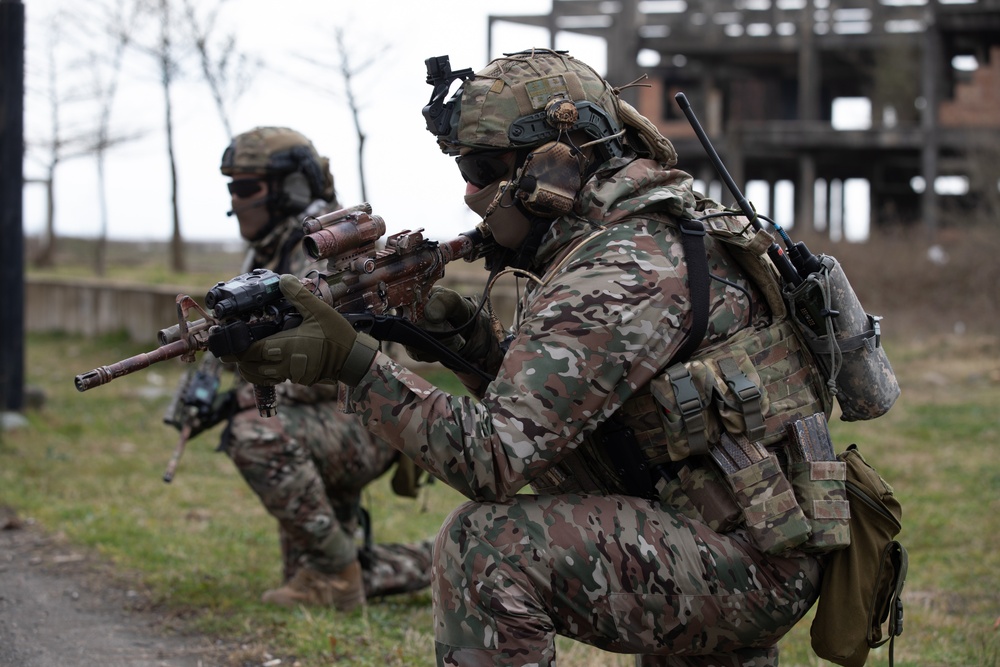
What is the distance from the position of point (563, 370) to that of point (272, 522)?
4633mm

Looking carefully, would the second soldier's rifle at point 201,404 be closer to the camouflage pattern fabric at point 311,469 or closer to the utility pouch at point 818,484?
the camouflage pattern fabric at point 311,469

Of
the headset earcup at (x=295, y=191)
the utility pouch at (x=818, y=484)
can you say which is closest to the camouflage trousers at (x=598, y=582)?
the utility pouch at (x=818, y=484)

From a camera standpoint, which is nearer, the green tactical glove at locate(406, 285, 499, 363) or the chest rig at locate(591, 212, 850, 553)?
the chest rig at locate(591, 212, 850, 553)

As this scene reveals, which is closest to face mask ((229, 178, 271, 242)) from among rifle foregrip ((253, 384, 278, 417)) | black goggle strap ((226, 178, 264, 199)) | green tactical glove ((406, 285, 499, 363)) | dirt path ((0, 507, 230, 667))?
black goggle strap ((226, 178, 264, 199))

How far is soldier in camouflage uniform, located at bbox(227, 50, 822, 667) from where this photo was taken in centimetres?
279

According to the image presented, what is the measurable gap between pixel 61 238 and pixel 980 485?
27076 millimetres

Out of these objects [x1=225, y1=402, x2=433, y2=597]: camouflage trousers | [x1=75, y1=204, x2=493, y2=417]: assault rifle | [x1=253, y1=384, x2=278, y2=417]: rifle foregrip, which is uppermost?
[x1=75, y1=204, x2=493, y2=417]: assault rifle

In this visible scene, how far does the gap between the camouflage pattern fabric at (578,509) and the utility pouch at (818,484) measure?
106 mm

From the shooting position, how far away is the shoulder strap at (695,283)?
2.92 m

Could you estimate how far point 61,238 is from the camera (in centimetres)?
3006

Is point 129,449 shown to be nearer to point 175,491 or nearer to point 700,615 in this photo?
point 175,491

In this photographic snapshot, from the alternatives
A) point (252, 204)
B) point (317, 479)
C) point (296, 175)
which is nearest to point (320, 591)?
point (317, 479)

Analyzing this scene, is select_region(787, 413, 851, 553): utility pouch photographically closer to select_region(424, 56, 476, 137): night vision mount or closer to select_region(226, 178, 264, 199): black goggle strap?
select_region(424, 56, 476, 137): night vision mount

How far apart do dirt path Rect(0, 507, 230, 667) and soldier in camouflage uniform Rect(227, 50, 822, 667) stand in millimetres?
2008
